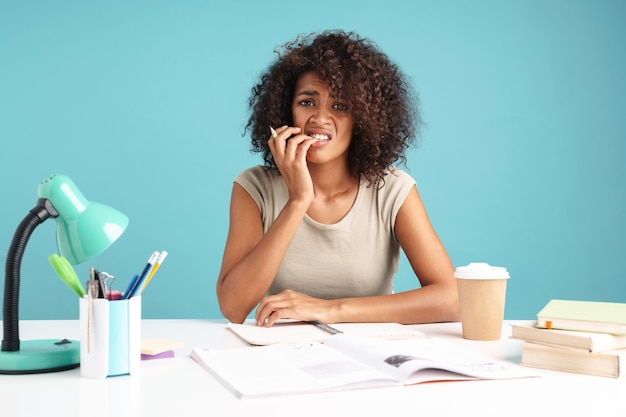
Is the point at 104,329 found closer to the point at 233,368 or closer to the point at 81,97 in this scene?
the point at 233,368

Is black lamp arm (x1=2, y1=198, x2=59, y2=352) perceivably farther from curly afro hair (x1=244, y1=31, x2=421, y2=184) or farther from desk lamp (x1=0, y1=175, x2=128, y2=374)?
curly afro hair (x1=244, y1=31, x2=421, y2=184)

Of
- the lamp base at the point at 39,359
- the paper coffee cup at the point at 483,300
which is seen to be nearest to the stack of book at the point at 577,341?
the paper coffee cup at the point at 483,300

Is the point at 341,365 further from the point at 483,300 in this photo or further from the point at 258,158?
the point at 258,158

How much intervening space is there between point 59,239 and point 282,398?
38 cm

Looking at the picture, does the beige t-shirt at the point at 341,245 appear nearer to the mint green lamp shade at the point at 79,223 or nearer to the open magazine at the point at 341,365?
the open magazine at the point at 341,365

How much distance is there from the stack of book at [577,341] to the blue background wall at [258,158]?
2246 mm

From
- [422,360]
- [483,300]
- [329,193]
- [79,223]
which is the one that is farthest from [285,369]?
[329,193]

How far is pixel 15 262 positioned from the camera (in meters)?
1.03

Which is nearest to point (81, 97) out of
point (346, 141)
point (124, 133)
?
point (124, 133)

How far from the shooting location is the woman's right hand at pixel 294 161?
1.74 meters

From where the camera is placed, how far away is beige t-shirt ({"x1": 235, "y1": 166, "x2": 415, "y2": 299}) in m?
1.91

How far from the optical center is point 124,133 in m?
3.19

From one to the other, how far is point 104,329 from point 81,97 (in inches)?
94.4

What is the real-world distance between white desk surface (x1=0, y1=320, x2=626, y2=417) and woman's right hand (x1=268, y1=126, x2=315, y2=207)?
72 centimetres
